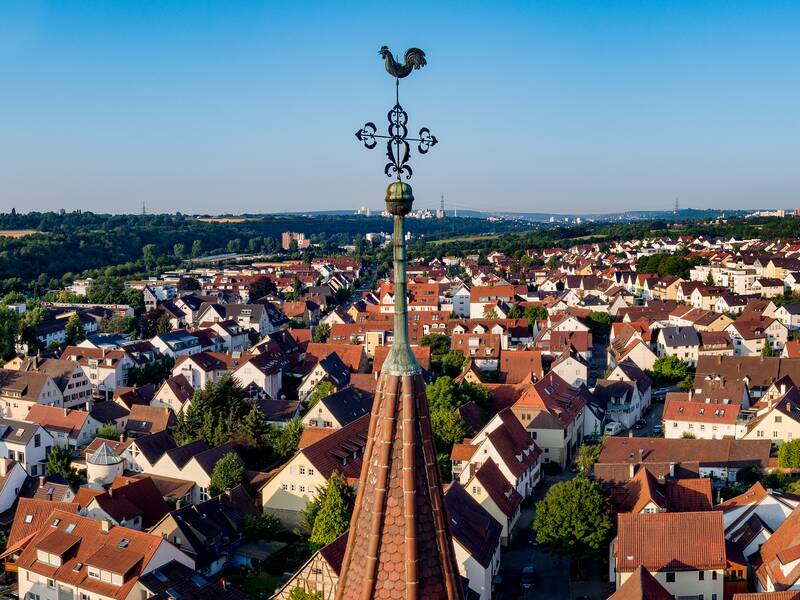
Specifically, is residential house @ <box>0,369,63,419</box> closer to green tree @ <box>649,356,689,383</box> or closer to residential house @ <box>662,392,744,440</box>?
residential house @ <box>662,392,744,440</box>

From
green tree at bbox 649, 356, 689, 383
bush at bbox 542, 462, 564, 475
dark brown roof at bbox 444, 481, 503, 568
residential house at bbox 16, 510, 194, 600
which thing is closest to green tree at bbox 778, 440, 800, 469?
bush at bbox 542, 462, 564, 475

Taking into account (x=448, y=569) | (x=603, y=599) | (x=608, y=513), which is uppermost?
(x=448, y=569)

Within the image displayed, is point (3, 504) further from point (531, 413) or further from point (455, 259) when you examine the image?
point (455, 259)

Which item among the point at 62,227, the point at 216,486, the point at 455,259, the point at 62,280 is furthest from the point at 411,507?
the point at 62,227

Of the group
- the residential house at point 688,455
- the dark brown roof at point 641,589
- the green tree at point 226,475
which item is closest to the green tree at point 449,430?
the residential house at point 688,455

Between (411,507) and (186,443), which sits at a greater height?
(411,507)

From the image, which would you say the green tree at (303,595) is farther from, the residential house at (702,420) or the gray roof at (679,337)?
the gray roof at (679,337)
